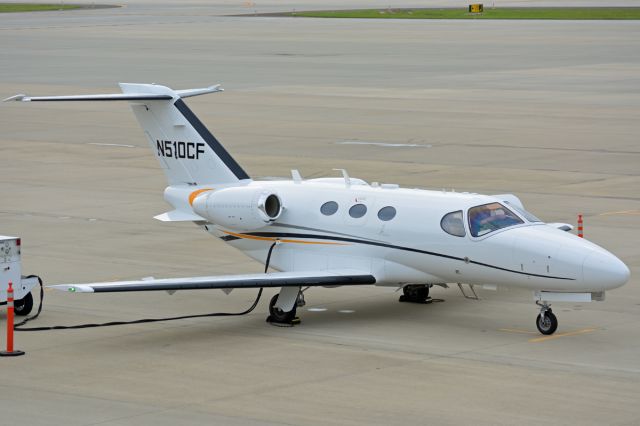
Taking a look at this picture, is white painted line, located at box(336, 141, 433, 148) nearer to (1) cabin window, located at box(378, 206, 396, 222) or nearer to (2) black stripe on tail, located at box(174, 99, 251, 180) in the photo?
(2) black stripe on tail, located at box(174, 99, 251, 180)

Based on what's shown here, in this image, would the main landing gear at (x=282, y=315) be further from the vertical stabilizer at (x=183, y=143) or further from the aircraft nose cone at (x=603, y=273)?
the aircraft nose cone at (x=603, y=273)

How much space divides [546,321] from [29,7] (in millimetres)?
125872

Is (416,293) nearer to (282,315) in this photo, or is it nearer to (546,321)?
(282,315)

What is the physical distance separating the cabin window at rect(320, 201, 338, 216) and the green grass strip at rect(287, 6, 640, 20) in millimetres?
93522

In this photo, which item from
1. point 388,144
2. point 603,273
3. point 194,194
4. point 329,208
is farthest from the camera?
point 388,144

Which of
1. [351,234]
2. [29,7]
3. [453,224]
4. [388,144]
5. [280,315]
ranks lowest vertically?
[280,315]

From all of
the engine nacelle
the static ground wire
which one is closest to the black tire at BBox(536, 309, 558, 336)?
the static ground wire

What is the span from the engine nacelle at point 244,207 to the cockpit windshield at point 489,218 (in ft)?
11.3

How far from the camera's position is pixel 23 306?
2228cm

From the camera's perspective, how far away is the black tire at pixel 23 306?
72.9ft

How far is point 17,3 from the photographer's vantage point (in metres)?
151

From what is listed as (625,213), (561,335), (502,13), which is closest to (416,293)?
(561,335)

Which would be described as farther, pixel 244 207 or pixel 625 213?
pixel 625 213

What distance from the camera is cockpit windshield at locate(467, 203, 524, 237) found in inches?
837
